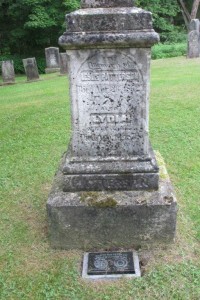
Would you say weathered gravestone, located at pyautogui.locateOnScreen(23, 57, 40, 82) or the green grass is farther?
the green grass

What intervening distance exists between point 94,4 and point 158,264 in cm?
259

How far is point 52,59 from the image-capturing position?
19.6 metres

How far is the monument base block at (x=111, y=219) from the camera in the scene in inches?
136

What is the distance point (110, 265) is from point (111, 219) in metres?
0.45

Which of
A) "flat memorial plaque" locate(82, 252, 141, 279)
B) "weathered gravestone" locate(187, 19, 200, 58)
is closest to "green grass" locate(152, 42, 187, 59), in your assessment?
"weathered gravestone" locate(187, 19, 200, 58)

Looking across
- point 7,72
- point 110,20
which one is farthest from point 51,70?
point 110,20

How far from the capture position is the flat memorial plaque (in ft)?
10.5

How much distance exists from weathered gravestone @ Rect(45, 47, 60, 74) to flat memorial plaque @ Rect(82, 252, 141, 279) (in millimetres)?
17368

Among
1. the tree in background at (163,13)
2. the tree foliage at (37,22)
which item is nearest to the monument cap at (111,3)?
the tree foliage at (37,22)

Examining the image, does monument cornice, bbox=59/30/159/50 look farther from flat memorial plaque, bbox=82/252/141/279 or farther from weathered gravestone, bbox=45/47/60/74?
weathered gravestone, bbox=45/47/60/74

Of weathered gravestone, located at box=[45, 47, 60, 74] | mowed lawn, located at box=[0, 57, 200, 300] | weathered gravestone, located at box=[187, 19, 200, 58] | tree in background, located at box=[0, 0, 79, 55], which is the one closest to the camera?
mowed lawn, located at box=[0, 57, 200, 300]

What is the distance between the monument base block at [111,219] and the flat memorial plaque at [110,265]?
6.5 inches

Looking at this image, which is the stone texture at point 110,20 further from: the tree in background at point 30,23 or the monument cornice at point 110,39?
the tree in background at point 30,23

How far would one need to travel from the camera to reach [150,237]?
358 cm
